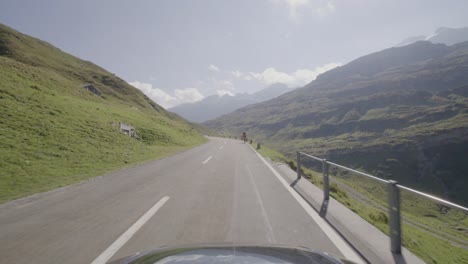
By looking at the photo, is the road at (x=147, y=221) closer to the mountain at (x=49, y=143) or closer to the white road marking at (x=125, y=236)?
the white road marking at (x=125, y=236)

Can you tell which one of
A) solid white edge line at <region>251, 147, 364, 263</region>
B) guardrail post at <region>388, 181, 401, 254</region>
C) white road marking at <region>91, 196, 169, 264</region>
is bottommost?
solid white edge line at <region>251, 147, 364, 263</region>

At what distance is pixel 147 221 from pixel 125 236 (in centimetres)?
81

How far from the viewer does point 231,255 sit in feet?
8.20

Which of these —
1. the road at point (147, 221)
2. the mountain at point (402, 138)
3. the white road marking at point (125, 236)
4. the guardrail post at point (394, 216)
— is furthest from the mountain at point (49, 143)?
the mountain at point (402, 138)

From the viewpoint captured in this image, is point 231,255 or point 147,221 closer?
point 231,255

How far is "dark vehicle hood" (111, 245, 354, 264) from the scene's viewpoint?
2381mm

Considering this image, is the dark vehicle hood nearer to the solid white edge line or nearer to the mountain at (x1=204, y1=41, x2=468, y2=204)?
the solid white edge line

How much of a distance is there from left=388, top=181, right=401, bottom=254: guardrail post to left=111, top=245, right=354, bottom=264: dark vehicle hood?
2.07 metres

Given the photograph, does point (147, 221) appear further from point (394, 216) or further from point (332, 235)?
point (394, 216)

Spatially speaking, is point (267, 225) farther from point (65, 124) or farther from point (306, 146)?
point (306, 146)

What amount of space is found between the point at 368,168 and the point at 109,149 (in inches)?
4390

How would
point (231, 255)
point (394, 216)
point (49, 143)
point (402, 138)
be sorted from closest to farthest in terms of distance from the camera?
Result: 1. point (231, 255)
2. point (394, 216)
3. point (49, 143)
4. point (402, 138)

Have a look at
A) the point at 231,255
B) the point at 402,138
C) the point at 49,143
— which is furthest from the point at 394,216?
the point at 402,138

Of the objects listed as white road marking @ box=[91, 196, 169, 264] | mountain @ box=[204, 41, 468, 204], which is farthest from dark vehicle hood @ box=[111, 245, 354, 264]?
mountain @ box=[204, 41, 468, 204]
